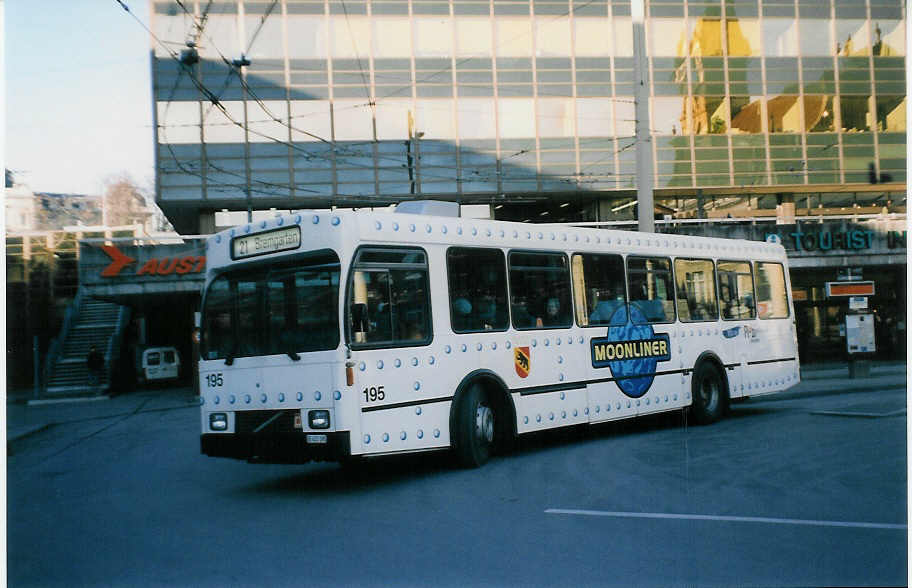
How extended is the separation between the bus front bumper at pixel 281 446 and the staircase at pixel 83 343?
69.4ft

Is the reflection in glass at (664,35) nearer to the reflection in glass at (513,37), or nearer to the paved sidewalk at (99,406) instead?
the reflection in glass at (513,37)

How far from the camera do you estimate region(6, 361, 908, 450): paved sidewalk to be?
1759cm

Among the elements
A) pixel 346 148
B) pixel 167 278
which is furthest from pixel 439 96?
pixel 167 278

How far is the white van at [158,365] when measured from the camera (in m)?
39.0

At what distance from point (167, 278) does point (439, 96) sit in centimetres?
1622

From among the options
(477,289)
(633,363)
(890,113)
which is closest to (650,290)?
(633,363)

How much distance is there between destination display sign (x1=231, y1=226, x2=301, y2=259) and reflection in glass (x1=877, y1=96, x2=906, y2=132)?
6198mm

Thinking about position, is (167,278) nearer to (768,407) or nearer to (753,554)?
(768,407)

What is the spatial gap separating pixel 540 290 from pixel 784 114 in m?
11.4

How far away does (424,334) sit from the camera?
9969 millimetres

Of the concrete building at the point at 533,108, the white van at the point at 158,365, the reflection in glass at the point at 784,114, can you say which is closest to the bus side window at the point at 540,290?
the concrete building at the point at 533,108

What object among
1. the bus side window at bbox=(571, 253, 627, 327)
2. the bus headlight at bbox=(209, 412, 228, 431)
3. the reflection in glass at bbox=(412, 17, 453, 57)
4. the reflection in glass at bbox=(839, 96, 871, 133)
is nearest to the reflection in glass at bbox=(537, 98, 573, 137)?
the reflection in glass at bbox=(412, 17, 453, 57)

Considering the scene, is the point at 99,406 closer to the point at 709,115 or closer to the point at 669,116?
the point at 669,116

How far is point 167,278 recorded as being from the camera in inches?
1185
